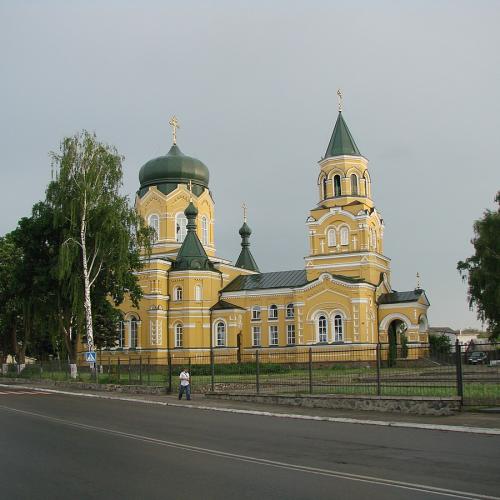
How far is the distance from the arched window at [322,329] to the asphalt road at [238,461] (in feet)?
109

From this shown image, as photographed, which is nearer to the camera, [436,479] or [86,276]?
[436,479]

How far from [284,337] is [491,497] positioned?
147 feet

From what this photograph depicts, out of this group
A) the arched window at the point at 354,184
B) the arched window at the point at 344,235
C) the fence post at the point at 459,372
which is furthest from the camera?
the arched window at the point at 354,184

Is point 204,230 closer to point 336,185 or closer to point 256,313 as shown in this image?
point 256,313

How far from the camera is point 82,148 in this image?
36.9 m

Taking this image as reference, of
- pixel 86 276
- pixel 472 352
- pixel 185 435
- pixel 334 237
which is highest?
pixel 334 237

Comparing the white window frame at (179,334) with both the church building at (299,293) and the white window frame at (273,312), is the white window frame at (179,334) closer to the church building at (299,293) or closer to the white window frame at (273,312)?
the church building at (299,293)

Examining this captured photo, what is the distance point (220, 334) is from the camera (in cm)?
5378

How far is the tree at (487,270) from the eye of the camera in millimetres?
43375

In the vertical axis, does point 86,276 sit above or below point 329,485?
above

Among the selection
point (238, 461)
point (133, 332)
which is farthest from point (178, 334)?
point (238, 461)

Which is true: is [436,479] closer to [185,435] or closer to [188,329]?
[185,435]

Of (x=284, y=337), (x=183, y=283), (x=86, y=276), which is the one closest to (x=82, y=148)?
(x=86, y=276)

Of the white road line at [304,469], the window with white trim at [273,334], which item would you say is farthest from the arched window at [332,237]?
the white road line at [304,469]
